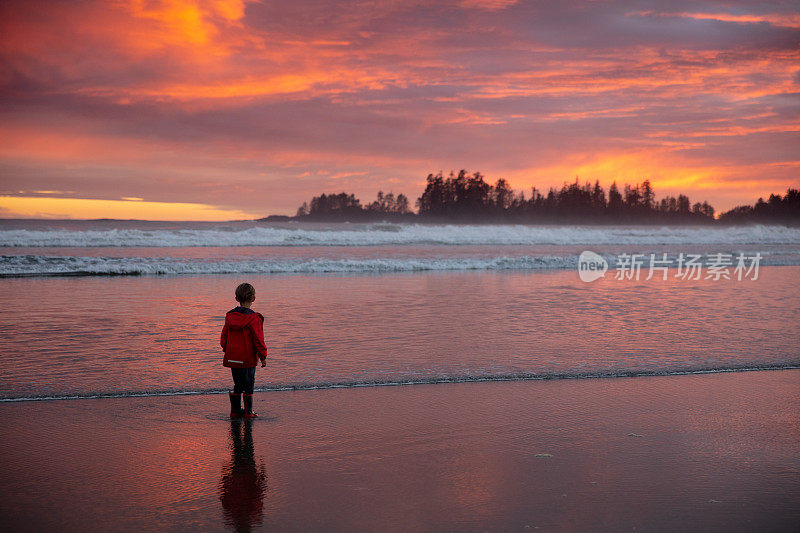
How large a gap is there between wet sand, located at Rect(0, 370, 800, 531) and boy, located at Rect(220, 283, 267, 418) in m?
0.20

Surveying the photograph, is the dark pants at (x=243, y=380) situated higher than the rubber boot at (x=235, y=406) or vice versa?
the dark pants at (x=243, y=380)

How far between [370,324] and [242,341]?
15.1 ft

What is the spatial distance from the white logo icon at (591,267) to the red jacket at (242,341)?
44.3 feet

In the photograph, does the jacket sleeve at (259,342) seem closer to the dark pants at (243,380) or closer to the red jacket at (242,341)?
the red jacket at (242,341)

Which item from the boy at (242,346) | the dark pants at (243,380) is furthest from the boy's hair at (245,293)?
the dark pants at (243,380)

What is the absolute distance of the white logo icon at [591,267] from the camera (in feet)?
63.1

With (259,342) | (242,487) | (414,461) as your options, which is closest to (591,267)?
(259,342)

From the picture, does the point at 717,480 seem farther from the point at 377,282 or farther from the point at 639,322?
the point at 377,282

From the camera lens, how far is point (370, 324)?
1006 centimetres

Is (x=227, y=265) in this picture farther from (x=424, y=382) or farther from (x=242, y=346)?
(x=242, y=346)

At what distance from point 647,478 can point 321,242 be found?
3243 cm

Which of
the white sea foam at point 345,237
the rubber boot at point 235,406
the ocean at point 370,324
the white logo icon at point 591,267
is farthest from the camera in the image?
the white sea foam at point 345,237

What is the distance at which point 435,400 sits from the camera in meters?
5.98

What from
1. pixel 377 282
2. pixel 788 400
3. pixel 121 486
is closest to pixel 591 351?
pixel 788 400
